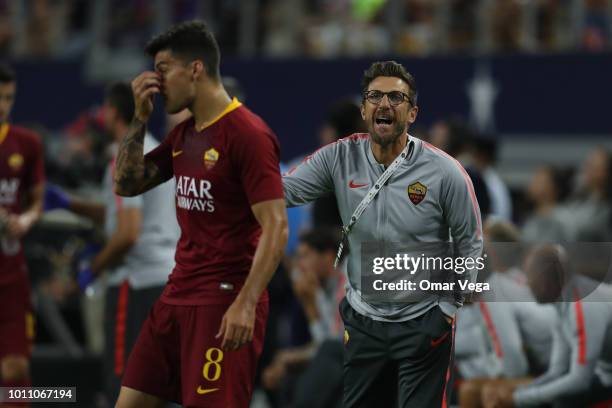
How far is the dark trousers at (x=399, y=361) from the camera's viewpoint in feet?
18.6

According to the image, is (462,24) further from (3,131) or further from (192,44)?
(192,44)

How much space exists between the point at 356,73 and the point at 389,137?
32.6 feet

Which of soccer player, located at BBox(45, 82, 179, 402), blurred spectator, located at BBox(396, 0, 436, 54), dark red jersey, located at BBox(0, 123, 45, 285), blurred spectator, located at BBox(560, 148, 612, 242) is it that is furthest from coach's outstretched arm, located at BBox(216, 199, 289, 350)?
blurred spectator, located at BBox(396, 0, 436, 54)

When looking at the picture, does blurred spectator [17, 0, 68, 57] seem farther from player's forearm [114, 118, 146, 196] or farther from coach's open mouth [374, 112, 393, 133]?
coach's open mouth [374, 112, 393, 133]

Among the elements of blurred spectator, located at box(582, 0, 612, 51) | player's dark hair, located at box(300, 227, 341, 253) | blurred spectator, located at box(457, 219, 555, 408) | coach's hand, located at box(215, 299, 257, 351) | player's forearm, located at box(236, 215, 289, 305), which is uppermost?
blurred spectator, located at box(582, 0, 612, 51)

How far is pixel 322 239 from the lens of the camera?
9133 millimetres

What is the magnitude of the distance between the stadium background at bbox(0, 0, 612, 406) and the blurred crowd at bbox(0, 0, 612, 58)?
0.02 meters

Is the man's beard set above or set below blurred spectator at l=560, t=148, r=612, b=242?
above

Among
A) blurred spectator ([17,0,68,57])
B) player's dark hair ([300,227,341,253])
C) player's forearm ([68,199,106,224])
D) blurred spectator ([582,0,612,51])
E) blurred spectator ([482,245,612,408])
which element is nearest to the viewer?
blurred spectator ([482,245,612,408])

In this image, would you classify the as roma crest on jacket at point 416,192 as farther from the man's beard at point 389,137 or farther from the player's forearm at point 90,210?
the player's forearm at point 90,210

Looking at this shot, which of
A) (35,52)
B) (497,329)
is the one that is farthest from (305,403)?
(35,52)

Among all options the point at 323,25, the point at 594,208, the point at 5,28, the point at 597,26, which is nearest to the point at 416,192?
the point at 594,208

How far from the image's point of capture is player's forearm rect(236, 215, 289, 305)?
5.45 meters

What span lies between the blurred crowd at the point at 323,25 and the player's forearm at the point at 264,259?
957 centimetres
